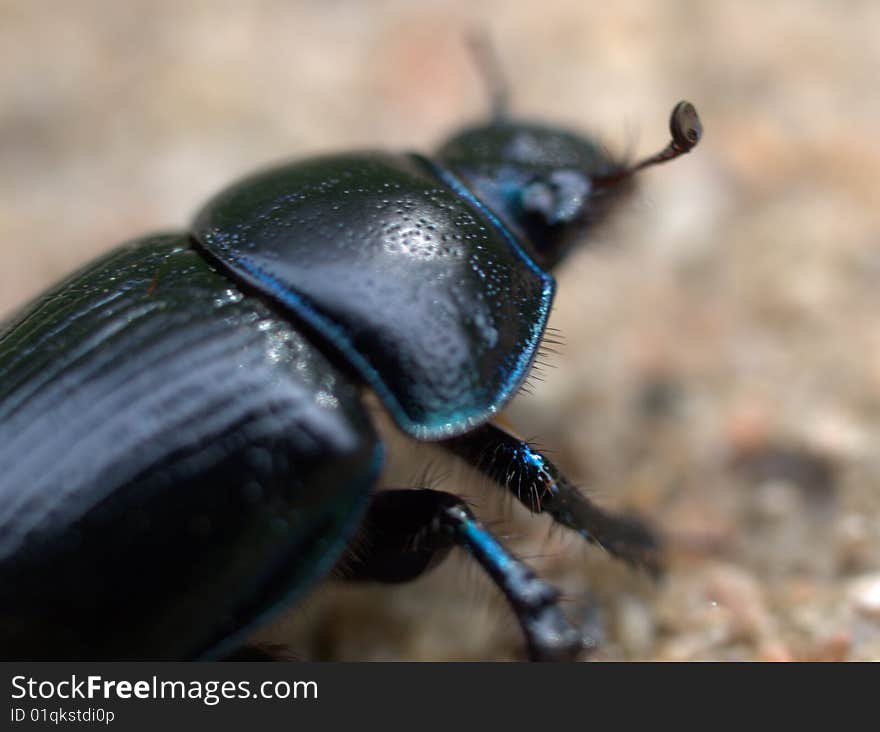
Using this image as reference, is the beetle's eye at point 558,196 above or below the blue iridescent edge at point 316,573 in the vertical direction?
above

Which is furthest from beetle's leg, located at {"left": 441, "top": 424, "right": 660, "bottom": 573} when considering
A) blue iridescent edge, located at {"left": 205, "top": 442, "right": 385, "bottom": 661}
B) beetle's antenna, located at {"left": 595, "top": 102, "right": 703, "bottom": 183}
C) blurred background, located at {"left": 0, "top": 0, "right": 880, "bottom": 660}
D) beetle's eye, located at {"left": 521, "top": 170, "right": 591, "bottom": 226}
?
beetle's antenna, located at {"left": 595, "top": 102, "right": 703, "bottom": 183}

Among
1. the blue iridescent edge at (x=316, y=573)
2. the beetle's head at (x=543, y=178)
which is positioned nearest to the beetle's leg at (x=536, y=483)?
the blue iridescent edge at (x=316, y=573)

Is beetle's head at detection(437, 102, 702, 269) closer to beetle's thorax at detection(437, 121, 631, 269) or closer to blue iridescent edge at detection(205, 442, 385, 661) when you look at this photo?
beetle's thorax at detection(437, 121, 631, 269)

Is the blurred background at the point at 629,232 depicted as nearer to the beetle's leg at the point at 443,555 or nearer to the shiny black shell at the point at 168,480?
the beetle's leg at the point at 443,555

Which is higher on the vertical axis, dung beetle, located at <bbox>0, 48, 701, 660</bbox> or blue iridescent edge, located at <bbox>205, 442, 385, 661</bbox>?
dung beetle, located at <bbox>0, 48, 701, 660</bbox>

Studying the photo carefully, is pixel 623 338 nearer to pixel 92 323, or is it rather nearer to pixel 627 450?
pixel 627 450

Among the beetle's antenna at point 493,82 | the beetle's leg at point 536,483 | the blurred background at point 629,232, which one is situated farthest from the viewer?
the beetle's antenna at point 493,82

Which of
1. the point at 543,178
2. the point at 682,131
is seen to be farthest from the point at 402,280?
the point at 682,131

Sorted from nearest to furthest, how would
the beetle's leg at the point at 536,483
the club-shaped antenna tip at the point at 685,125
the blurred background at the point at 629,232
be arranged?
1. the beetle's leg at the point at 536,483
2. the club-shaped antenna tip at the point at 685,125
3. the blurred background at the point at 629,232
